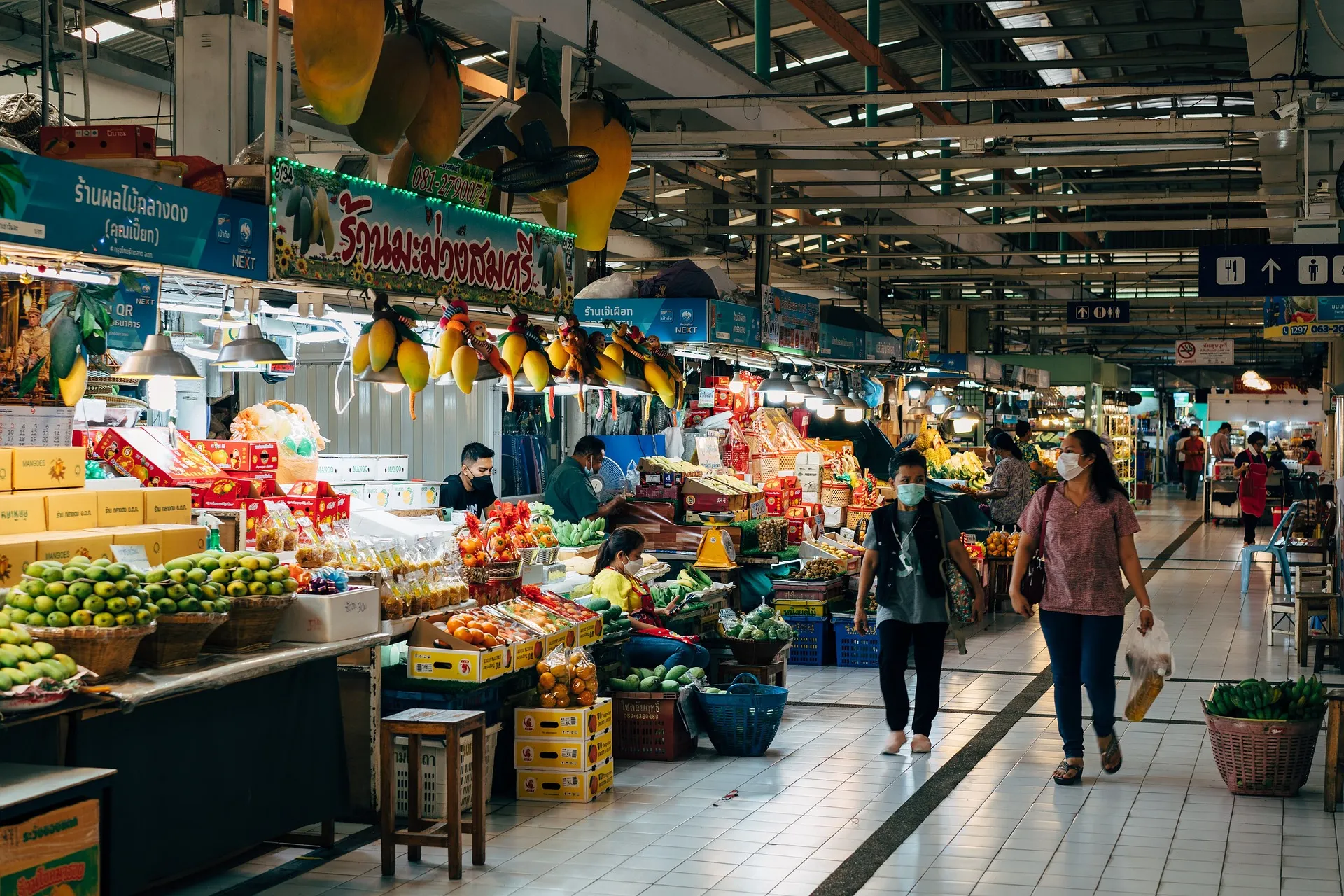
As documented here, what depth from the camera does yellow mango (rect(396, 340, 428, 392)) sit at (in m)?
5.32

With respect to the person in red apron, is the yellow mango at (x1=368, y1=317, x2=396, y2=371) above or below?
above

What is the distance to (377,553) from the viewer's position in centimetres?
644

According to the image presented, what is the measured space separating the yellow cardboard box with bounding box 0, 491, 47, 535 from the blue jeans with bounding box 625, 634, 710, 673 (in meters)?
3.51

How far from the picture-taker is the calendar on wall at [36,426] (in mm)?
5543

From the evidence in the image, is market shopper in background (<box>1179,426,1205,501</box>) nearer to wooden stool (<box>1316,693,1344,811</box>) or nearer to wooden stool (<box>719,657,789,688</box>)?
wooden stool (<box>719,657,789,688</box>)

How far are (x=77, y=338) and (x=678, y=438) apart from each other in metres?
7.88

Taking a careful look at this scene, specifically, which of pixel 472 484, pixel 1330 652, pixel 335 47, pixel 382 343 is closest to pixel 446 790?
pixel 382 343

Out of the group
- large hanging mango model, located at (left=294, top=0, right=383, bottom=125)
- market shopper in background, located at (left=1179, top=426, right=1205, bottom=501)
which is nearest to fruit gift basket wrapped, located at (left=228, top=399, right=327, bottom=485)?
large hanging mango model, located at (left=294, top=0, right=383, bottom=125)

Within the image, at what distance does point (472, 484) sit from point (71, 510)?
524cm

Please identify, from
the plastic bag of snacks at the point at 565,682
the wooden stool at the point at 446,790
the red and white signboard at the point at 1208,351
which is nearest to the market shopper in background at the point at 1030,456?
the red and white signboard at the point at 1208,351

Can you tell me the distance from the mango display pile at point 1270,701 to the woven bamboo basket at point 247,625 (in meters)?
4.41

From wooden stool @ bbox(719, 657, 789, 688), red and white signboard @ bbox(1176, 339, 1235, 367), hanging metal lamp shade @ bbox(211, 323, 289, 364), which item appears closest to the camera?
hanging metal lamp shade @ bbox(211, 323, 289, 364)

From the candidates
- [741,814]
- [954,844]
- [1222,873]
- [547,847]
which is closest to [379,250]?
[547,847]

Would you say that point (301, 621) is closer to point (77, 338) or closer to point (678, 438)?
point (77, 338)
